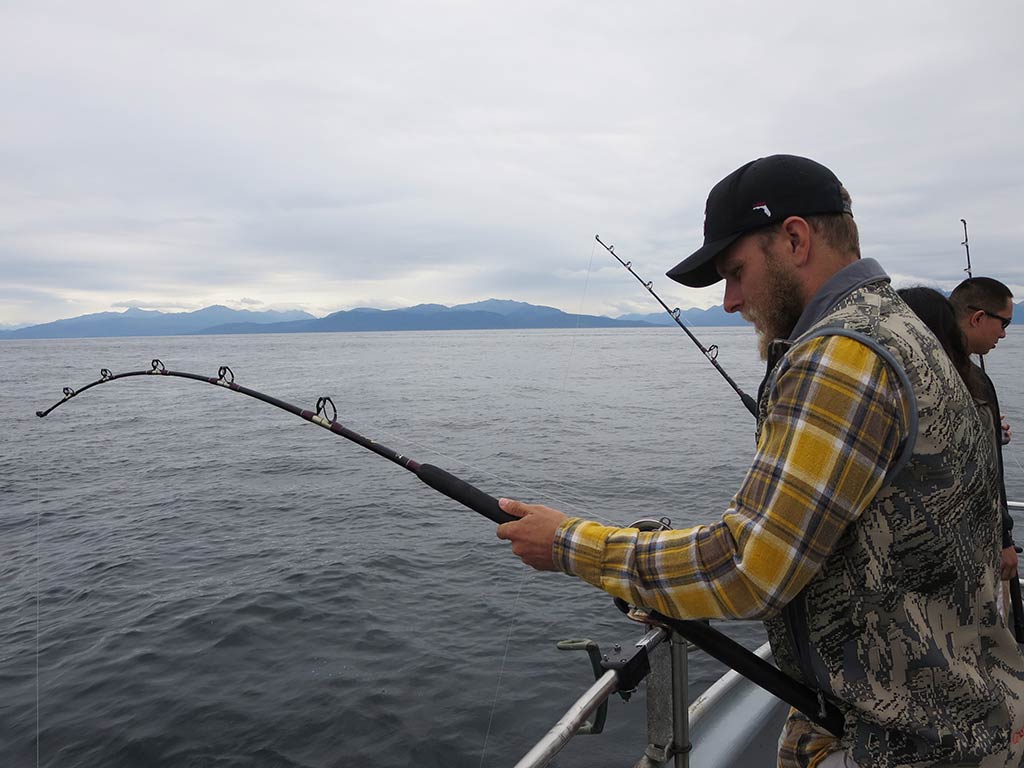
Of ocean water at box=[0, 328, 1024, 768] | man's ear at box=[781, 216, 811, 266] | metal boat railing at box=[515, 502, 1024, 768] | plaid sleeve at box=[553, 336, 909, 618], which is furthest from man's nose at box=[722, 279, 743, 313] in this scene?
ocean water at box=[0, 328, 1024, 768]

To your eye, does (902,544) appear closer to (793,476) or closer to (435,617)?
(793,476)

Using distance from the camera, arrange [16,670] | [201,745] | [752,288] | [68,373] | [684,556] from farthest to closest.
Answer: [68,373] < [16,670] < [201,745] < [752,288] < [684,556]

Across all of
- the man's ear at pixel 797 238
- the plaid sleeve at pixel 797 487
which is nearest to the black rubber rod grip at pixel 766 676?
the plaid sleeve at pixel 797 487

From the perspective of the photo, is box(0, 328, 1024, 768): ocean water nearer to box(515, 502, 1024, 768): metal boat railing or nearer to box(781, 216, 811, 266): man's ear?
box(515, 502, 1024, 768): metal boat railing

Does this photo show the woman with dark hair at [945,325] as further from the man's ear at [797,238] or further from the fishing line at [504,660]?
the fishing line at [504,660]

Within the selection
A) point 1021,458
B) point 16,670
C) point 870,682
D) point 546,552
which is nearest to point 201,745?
point 16,670

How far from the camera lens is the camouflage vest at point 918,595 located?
1445 mm

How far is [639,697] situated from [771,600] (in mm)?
7414

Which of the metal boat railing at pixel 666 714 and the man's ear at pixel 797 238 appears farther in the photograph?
the metal boat railing at pixel 666 714

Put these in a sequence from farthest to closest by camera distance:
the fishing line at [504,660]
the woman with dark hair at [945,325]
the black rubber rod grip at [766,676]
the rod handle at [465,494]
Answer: the fishing line at [504,660], the woman with dark hair at [945,325], the rod handle at [465,494], the black rubber rod grip at [766,676]

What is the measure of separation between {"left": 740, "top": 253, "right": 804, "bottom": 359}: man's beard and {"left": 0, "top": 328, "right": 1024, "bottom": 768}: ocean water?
249 inches

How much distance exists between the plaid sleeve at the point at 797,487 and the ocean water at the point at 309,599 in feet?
20.4

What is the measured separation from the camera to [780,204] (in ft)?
5.61

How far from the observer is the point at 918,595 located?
4.97 feet
